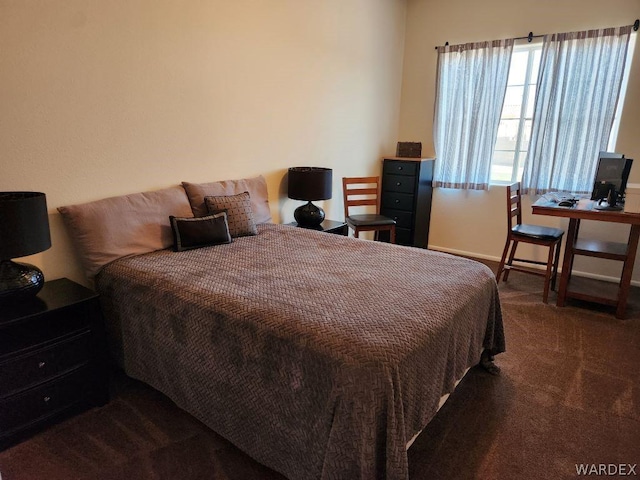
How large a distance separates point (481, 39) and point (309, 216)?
271 cm

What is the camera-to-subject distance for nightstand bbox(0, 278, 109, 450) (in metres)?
1.66

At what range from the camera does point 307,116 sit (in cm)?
361

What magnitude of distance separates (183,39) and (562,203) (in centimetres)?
306

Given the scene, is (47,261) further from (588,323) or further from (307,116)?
(588,323)

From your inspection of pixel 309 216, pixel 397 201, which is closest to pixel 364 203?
pixel 397 201

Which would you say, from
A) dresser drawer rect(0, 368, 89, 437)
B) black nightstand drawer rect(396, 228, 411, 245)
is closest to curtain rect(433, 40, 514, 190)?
black nightstand drawer rect(396, 228, 411, 245)

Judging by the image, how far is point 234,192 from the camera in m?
2.87

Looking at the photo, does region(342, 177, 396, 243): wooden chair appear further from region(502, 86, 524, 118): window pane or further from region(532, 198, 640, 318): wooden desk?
region(502, 86, 524, 118): window pane

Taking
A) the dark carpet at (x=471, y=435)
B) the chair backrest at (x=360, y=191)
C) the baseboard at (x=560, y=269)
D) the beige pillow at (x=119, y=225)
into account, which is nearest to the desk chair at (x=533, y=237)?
the baseboard at (x=560, y=269)

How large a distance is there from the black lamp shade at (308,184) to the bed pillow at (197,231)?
3.14 ft

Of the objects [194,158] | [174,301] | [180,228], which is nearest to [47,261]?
[180,228]

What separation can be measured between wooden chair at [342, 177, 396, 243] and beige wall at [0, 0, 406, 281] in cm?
18

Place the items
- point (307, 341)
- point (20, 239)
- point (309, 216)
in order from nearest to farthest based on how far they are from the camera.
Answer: point (307, 341) → point (20, 239) → point (309, 216)

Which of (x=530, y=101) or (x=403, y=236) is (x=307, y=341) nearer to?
(x=403, y=236)
